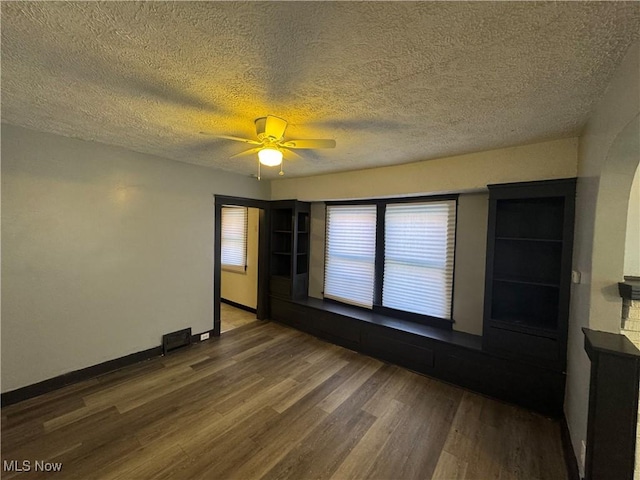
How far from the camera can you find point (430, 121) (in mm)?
1994

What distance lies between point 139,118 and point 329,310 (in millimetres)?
3155

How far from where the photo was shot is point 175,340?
3.41 m

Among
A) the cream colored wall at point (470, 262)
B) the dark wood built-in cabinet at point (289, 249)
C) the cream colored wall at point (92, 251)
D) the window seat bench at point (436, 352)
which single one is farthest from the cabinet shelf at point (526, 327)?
the cream colored wall at point (92, 251)

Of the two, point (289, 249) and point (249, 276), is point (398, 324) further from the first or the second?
point (249, 276)

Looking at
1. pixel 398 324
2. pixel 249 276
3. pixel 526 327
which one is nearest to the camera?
pixel 526 327

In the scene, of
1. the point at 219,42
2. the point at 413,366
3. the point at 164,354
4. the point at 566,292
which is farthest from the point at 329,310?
the point at 219,42

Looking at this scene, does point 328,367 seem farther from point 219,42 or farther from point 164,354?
point 219,42

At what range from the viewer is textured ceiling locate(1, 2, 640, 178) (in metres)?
1.02

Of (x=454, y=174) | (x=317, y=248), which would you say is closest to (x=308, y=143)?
(x=454, y=174)

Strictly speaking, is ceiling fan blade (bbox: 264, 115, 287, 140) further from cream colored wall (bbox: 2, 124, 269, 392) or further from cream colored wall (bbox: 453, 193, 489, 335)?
cream colored wall (bbox: 453, 193, 489, 335)

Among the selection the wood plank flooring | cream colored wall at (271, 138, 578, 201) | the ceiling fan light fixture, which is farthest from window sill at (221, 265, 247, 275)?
the ceiling fan light fixture

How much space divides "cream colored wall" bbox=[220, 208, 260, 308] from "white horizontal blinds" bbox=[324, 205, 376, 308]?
138cm

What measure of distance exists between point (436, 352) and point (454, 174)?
200 centimetres

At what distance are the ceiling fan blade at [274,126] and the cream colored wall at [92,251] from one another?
211 centimetres
